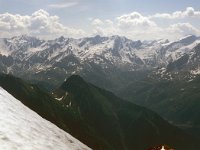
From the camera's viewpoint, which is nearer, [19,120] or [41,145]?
[41,145]

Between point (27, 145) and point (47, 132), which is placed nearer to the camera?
point (27, 145)

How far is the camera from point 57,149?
13.8 metres

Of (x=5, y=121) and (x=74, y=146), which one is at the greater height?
(x=5, y=121)

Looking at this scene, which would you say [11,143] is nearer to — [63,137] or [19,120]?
[19,120]

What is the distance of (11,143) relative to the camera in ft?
38.6

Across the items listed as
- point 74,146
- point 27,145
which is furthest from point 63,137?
point 27,145

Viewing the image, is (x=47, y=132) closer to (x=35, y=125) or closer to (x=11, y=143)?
(x=35, y=125)

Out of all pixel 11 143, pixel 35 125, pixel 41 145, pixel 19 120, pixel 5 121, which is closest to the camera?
pixel 11 143

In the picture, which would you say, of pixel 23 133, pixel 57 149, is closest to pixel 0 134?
pixel 23 133

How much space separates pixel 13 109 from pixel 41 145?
15.3ft

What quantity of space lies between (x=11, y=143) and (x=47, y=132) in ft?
14.5

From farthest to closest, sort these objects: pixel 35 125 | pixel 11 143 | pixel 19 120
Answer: pixel 35 125, pixel 19 120, pixel 11 143

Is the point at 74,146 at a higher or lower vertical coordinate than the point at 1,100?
lower

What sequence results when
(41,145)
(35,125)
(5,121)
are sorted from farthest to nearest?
(35,125) → (5,121) → (41,145)
